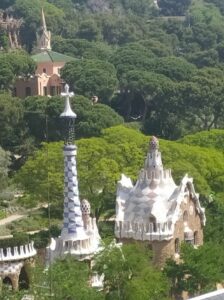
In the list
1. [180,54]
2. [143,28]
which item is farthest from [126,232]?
[143,28]

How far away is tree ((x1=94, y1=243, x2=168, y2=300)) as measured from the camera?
29.1 metres

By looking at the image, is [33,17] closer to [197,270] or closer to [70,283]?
[197,270]

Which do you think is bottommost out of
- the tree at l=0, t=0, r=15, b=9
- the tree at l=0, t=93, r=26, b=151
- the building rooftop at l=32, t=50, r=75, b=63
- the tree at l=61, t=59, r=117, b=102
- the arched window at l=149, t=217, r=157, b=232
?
the arched window at l=149, t=217, r=157, b=232

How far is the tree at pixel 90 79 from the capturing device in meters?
73.5

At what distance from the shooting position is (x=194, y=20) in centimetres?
12419

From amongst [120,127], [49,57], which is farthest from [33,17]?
[120,127]

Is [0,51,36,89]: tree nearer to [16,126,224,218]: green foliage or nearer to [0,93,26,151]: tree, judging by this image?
[0,93,26,151]: tree

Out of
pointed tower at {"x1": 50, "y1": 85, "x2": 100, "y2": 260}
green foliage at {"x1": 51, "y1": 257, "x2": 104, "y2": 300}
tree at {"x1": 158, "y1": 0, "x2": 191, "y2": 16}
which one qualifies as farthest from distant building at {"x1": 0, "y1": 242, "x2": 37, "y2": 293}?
tree at {"x1": 158, "y1": 0, "x2": 191, "y2": 16}

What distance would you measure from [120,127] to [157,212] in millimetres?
15962

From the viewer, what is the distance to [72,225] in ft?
107

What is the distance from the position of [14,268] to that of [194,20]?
93.1 m

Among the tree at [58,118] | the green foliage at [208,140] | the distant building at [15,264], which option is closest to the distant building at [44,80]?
the tree at [58,118]

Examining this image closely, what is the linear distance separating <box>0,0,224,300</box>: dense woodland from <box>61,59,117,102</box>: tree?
0.09 metres

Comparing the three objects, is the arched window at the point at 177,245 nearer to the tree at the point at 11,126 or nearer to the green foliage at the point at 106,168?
the green foliage at the point at 106,168
